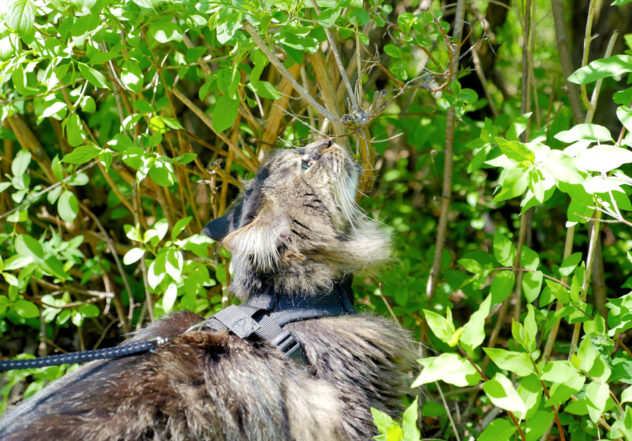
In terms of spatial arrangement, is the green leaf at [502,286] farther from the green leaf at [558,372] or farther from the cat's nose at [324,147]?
the cat's nose at [324,147]

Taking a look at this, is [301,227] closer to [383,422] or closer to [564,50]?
[383,422]

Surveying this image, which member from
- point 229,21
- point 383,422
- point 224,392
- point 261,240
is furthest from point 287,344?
point 229,21

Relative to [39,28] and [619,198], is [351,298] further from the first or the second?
[39,28]

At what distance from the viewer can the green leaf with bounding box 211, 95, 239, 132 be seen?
257 cm

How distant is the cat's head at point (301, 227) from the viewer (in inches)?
98.6

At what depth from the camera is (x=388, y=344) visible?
2.58 metres

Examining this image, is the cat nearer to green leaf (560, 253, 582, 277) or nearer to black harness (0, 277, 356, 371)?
black harness (0, 277, 356, 371)

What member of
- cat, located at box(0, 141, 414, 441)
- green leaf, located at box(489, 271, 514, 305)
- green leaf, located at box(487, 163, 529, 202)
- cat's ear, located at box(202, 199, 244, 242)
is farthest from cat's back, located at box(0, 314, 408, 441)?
green leaf, located at box(487, 163, 529, 202)

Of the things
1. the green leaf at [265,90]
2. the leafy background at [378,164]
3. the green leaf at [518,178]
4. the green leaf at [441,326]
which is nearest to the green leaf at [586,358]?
the leafy background at [378,164]

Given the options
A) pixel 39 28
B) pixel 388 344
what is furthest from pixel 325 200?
pixel 39 28

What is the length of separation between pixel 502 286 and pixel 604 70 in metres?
0.86

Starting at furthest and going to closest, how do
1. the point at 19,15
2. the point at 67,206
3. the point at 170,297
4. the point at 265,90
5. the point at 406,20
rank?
the point at 67,206 < the point at 170,297 < the point at 265,90 < the point at 406,20 < the point at 19,15

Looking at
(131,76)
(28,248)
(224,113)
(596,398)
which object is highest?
(131,76)

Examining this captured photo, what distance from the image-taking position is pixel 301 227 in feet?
8.41
